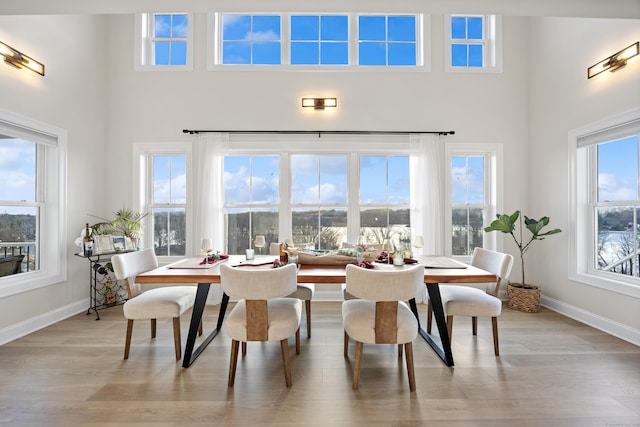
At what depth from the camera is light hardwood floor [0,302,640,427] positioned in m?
1.65

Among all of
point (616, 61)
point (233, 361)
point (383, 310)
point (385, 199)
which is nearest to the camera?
point (383, 310)

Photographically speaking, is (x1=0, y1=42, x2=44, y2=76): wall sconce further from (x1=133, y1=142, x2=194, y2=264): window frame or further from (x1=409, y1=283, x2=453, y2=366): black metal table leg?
(x1=409, y1=283, x2=453, y2=366): black metal table leg

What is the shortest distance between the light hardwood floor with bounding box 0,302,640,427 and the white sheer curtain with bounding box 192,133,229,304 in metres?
1.34

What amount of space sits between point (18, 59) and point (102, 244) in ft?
6.53

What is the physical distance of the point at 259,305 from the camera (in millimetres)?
1819

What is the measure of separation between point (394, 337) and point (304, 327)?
1.34 meters

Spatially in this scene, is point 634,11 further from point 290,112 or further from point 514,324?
point 290,112

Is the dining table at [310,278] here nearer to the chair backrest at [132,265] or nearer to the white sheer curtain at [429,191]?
the chair backrest at [132,265]

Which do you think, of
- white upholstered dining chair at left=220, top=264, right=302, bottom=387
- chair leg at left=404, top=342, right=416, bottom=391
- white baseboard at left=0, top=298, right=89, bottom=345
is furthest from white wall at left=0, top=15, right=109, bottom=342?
chair leg at left=404, top=342, right=416, bottom=391

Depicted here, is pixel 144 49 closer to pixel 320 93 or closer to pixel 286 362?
pixel 320 93

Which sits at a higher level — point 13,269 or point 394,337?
point 13,269

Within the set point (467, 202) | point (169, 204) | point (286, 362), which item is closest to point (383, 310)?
point (286, 362)

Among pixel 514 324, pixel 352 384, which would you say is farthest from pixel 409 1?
pixel 514 324

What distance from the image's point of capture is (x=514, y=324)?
3.01 metres
